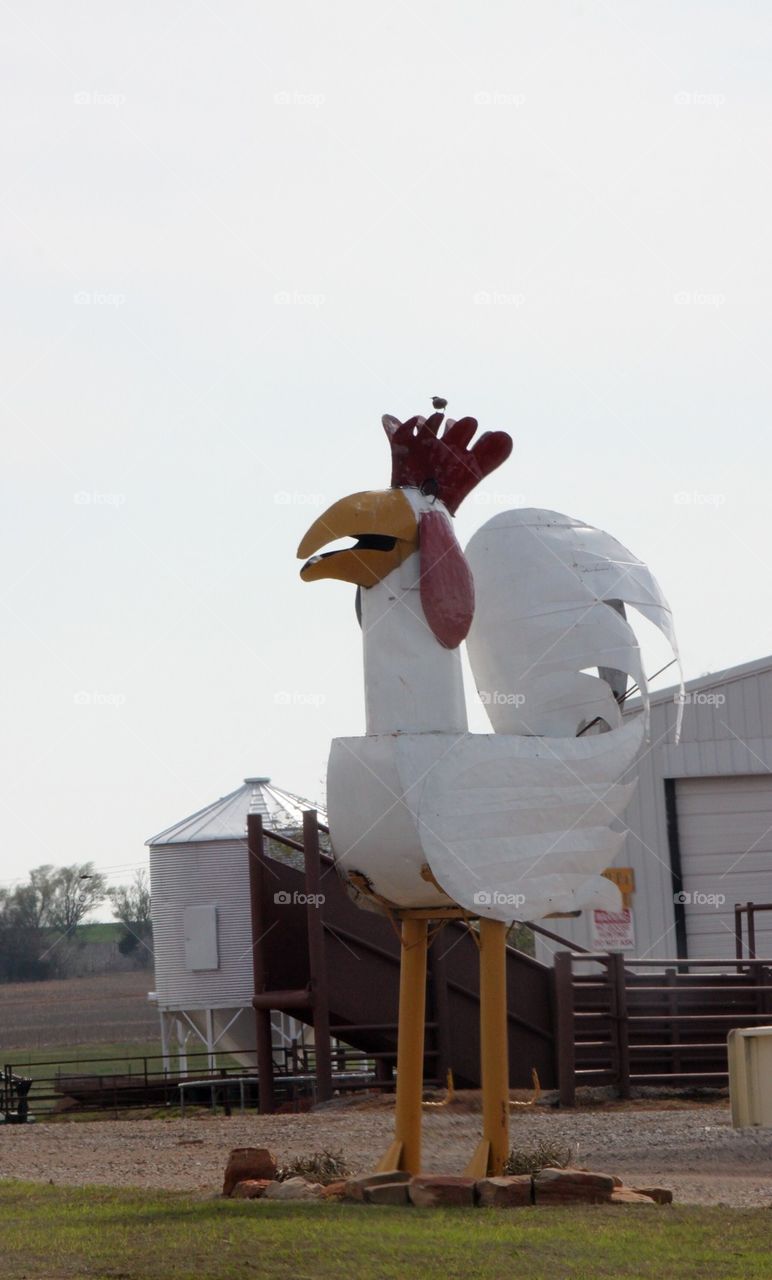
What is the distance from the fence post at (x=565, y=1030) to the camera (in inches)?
682

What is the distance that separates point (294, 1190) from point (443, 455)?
456 cm

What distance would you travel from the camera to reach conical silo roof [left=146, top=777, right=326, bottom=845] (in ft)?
98.3

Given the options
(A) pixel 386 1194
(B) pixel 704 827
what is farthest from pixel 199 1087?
(A) pixel 386 1194

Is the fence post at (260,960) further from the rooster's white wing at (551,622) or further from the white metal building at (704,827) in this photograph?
the rooster's white wing at (551,622)

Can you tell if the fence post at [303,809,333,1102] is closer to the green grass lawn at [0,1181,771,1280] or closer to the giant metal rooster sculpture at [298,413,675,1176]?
the giant metal rooster sculpture at [298,413,675,1176]

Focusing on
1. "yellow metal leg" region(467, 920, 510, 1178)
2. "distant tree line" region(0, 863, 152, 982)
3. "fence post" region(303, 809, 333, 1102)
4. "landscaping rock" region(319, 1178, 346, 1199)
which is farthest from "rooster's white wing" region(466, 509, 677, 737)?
"distant tree line" region(0, 863, 152, 982)

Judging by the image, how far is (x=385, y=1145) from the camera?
511 inches

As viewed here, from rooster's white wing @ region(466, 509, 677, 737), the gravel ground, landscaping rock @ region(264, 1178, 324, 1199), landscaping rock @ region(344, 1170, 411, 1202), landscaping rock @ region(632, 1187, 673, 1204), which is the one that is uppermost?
rooster's white wing @ region(466, 509, 677, 737)

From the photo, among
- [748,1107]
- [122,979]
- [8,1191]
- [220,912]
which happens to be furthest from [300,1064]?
[122,979]

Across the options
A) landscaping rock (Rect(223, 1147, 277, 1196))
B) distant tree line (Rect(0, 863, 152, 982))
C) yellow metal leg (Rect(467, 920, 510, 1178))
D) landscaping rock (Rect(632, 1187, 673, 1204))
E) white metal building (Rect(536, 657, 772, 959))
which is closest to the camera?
landscaping rock (Rect(632, 1187, 673, 1204))

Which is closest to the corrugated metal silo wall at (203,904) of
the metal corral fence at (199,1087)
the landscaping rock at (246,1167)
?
the metal corral fence at (199,1087)

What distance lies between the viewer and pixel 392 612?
10219 mm

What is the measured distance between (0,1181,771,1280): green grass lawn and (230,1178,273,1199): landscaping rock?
14.1 inches

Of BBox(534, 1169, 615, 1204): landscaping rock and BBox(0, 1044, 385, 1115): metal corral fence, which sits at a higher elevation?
BBox(534, 1169, 615, 1204): landscaping rock
